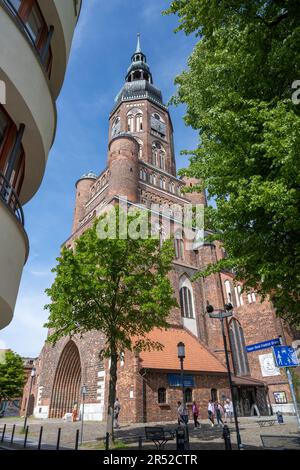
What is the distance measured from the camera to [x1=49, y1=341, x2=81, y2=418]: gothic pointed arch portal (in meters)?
26.5

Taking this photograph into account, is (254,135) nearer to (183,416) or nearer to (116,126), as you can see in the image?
(183,416)

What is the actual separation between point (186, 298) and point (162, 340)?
6647mm

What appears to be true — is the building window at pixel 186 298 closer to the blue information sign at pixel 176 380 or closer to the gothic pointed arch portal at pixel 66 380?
the blue information sign at pixel 176 380

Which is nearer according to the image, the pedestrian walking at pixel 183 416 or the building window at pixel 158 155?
the pedestrian walking at pixel 183 416

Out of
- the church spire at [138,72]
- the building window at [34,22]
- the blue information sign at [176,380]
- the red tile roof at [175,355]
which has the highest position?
the church spire at [138,72]

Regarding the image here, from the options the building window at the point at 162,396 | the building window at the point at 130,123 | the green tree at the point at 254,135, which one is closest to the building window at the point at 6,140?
the green tree at the point at 254,135

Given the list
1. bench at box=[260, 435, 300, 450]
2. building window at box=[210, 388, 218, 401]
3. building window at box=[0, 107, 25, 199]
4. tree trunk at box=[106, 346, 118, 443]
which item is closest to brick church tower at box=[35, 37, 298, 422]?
building window at box=[210, 388, 218, 401]

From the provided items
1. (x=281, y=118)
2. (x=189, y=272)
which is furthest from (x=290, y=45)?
(x=189, y=272)

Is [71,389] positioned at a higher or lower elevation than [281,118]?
lower

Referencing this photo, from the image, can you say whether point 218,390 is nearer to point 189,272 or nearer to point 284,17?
point 189,272

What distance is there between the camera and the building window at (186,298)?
2814 centimetres

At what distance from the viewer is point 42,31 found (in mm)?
7777

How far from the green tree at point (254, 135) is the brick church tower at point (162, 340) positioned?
1019 cm

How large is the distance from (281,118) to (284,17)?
2.58 metres
